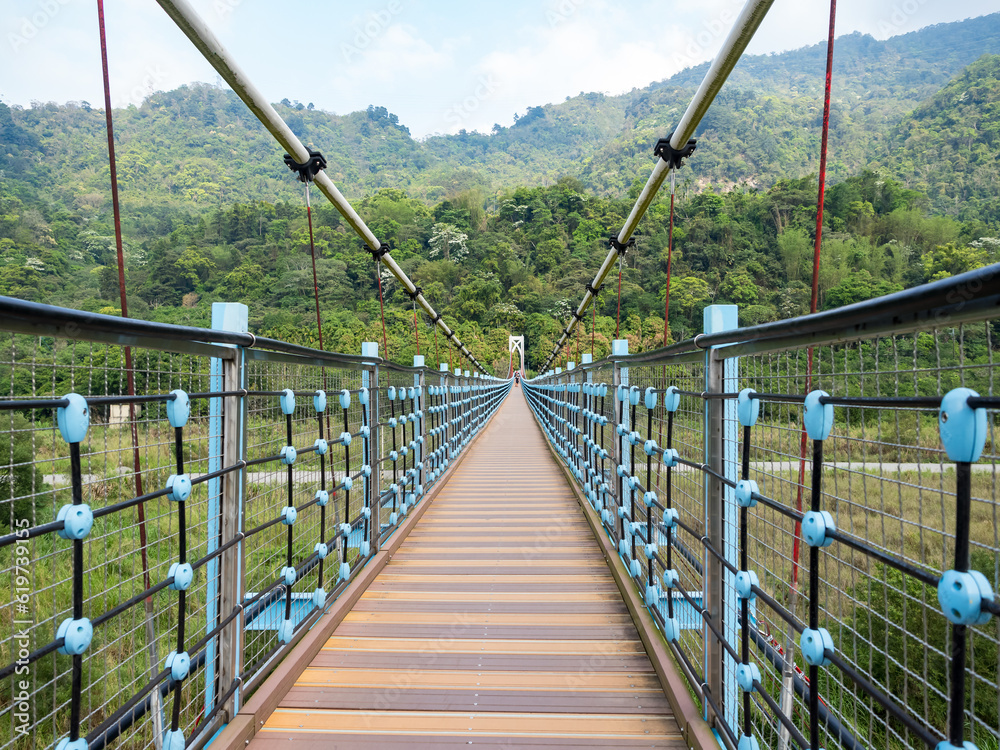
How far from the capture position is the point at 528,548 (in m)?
2.80

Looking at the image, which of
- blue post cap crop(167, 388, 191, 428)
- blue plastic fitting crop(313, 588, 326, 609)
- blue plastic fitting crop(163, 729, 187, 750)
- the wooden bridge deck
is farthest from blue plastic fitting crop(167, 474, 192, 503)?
blue plastic fitting crop(313, 588, 326, 609)

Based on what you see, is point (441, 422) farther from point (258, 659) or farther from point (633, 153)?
point (633, 153)

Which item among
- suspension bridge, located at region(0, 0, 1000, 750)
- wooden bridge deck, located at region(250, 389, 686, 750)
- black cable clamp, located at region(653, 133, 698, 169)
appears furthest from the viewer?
black cable clamp, located at region(653, 133, 698, 169)

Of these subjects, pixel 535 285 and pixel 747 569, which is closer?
pixel 747 569

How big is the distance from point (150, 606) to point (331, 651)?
→ 0.73 metres

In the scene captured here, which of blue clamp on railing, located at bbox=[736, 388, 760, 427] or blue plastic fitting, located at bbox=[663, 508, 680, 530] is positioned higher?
blue clamp on railing, located at bbox=[736, 388, 760, 427]

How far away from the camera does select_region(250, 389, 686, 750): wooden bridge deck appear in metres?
1.36

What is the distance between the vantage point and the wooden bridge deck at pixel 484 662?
1.36 metres

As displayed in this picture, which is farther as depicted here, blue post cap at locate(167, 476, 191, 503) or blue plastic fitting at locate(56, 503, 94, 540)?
blue post cap at locate(167, 476, 191, 503)

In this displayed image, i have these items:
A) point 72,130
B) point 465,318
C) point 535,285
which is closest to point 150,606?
point 72,130

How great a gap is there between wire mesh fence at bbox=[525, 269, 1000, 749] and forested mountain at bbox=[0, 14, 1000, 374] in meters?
10.4

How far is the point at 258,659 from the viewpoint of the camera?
1.60 metres

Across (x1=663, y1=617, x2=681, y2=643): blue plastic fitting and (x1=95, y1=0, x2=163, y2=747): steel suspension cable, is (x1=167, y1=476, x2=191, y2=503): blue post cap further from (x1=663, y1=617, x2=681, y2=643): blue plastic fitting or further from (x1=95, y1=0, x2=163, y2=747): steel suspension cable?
(x1=663, y1=617, x2=681, y2=643): blue plastic fitting

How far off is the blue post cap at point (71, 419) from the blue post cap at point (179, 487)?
260mm
